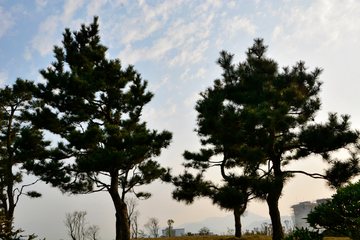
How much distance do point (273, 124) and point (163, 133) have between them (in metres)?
4.10

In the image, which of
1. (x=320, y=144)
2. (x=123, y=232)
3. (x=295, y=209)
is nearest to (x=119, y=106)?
(x=123, y=232)

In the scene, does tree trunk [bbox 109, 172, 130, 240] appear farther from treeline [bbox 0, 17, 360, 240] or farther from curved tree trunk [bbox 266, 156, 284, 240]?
curved tree trunk [bbox 266, 156, 284, 240]

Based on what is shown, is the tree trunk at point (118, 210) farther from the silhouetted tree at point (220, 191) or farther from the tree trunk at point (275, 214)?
the tree trunk at point (275, 214)

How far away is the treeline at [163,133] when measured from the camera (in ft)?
18.9

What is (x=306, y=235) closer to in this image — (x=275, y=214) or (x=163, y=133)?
(x=275, y=214)

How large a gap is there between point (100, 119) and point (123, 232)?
4.67 metres

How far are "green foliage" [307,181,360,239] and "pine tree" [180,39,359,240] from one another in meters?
2.37

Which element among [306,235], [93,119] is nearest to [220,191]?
[306,235]

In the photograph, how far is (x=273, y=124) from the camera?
5285 millimetres

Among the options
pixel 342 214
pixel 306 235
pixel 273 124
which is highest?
pixel 273 124

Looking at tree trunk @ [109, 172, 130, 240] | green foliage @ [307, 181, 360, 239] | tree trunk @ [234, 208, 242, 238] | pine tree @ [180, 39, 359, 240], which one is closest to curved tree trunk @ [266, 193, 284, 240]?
pine tree @ [180, 39, 359, 240]

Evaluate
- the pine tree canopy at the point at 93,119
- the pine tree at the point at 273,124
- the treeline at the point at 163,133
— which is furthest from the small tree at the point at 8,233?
the pine tree at the point at 273,124

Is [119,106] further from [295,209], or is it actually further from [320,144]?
[295,209]

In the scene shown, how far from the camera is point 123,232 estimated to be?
7742 millimetres
